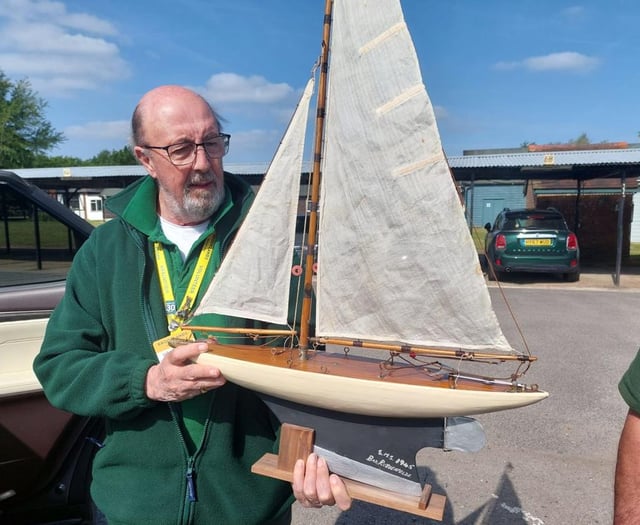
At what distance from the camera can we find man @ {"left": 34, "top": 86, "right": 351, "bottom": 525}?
1.65m

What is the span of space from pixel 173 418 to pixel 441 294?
97cm

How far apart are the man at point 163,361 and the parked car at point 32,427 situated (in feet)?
3.76

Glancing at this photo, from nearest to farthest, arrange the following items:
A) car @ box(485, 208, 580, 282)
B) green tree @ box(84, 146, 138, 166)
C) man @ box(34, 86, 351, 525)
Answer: man @ box(34, 86, 351, 525) → car @ box(485, 208, 580, 282) → green tree @ box(84, 146, 138, 166)

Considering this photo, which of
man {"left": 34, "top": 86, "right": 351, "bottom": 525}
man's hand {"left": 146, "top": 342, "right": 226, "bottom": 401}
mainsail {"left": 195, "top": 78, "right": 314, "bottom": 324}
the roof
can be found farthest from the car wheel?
man's hand {"left": 146, "top": 342, "right": 226, "bottom": 401}

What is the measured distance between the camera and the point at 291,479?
158 cm

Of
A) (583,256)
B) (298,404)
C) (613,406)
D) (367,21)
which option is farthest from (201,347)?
(583,256)

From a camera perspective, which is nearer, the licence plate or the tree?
the licence plate

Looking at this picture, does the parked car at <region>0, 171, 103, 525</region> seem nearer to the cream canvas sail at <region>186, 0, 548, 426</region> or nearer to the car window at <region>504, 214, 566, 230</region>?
the cream canvas sail at <region>186, 0, 548, 426</region>

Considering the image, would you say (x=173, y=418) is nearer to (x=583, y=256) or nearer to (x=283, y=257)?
(x=283, y=257)

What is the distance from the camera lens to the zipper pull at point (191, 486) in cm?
170

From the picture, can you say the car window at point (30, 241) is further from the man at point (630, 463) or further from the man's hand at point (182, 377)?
the man at point (630, 463)

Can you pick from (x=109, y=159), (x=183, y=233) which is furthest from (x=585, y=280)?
(x=109, y=159)

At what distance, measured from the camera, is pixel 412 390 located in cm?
143

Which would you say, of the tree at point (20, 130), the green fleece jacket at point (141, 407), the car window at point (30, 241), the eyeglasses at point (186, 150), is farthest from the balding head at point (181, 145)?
the tree at point (20, 130)
